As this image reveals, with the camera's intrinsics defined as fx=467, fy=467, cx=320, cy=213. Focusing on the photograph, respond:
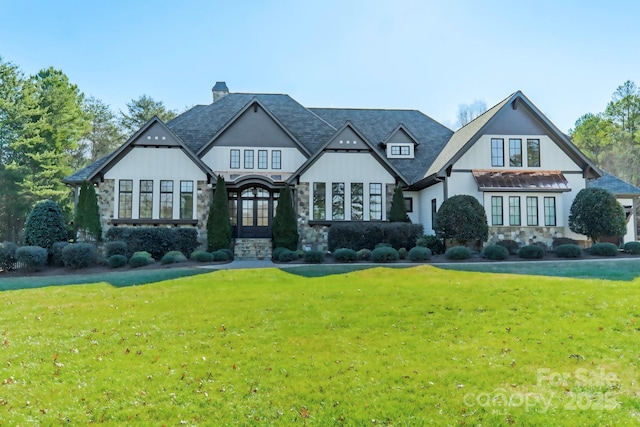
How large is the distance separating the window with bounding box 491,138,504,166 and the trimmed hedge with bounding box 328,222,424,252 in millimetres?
5381

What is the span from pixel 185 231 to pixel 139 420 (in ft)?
54.0

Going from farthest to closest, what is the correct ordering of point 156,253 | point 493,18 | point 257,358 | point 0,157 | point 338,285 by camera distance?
point 0,157 → point 156,253 → point 338,285 → point 493,18 → point 257,358

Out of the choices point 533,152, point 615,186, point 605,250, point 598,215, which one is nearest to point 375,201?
point 533,152

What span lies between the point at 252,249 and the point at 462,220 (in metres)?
9.35

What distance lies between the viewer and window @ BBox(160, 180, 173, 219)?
21.8 m

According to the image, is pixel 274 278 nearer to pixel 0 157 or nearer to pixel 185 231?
pixel 185 231

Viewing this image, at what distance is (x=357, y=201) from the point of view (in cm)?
2275

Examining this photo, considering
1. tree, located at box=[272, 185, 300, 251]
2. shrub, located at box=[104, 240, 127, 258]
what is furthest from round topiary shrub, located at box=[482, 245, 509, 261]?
shrub, located at box=[104, 240, 127, 258]

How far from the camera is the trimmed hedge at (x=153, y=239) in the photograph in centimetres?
2005

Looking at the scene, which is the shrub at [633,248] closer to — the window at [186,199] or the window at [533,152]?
the window at [533,152]


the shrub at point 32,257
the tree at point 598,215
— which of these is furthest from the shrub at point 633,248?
the shrub at point 32,257

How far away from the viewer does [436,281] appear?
492 inches

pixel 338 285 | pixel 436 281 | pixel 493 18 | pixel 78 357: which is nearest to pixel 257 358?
pixel 78 357

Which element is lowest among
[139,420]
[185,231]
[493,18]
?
[139,420]
